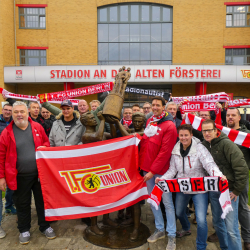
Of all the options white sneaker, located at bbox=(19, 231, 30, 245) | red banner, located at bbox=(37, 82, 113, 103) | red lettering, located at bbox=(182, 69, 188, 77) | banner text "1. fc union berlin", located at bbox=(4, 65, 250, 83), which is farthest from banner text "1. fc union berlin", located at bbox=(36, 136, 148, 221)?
red lettering, located at bbox=(182, 69, 188, 77)

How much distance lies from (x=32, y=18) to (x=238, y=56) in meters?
20.5

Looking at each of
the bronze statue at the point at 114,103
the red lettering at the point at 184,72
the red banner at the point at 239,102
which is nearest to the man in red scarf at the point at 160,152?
the bronze statue at the point at 114,103

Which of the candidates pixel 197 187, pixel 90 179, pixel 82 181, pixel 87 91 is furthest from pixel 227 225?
pixel 87 91

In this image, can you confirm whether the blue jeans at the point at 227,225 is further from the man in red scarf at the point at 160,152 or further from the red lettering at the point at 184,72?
the red lettering at the point at 184,72

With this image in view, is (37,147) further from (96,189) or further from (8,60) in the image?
(8,60)

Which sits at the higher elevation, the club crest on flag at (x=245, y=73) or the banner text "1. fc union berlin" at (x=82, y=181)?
the club crest on flag at (x=245, y=73)

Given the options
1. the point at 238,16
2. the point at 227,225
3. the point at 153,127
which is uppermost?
the point at 238,16

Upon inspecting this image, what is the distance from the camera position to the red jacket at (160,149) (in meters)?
3.48

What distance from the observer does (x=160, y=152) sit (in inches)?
138

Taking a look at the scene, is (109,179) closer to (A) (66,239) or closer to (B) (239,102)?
(A) (66,239)

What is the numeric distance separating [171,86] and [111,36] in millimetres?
7665

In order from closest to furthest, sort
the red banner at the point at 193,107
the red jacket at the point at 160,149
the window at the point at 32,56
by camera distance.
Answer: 1. the red jacket at the point at 160,149
2. the red banner at the point at 193,107
3. the window at the point at 32,56

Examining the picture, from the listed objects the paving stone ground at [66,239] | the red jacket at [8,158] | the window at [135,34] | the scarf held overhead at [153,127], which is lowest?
the paving stone ground at [66,239]

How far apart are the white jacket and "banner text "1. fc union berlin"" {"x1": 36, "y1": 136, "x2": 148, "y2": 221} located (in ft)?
2.90
